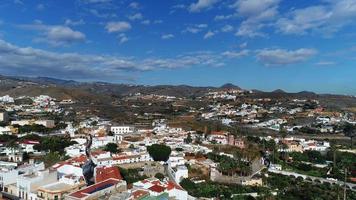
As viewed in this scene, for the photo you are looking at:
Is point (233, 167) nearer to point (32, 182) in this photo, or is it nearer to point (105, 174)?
point (105, 174)

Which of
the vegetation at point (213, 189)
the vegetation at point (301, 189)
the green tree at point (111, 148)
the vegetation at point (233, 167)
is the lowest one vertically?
the vegetation at point (301, 189)

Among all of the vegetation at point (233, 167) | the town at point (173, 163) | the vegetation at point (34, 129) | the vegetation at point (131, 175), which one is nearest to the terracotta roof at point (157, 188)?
the town at point (173, 163)

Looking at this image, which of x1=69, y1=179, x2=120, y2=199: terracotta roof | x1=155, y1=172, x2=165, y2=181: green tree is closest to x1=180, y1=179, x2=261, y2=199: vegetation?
x1=155, y1=172, x2=165, y2=181: green tree

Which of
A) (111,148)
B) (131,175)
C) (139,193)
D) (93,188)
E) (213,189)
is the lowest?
(213,189)

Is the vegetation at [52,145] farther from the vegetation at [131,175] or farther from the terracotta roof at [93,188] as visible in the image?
the terracotta roof at [93,188]

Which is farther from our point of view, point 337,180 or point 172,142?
point 172,142

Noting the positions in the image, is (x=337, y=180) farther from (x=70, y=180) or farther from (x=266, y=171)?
(x=70, y=180)

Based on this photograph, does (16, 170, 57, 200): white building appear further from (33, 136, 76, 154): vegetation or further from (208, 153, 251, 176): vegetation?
(208, 153, 251, 176): vegetation

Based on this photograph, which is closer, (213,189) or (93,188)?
(93,188)

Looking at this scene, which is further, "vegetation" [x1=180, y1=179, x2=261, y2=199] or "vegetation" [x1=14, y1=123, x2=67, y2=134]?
"vegetation" [x1=14, y1=123, x2=67, y2=134]

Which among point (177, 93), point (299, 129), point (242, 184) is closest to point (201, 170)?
point (242, 184)

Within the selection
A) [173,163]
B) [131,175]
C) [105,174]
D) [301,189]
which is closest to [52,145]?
[131,175]
